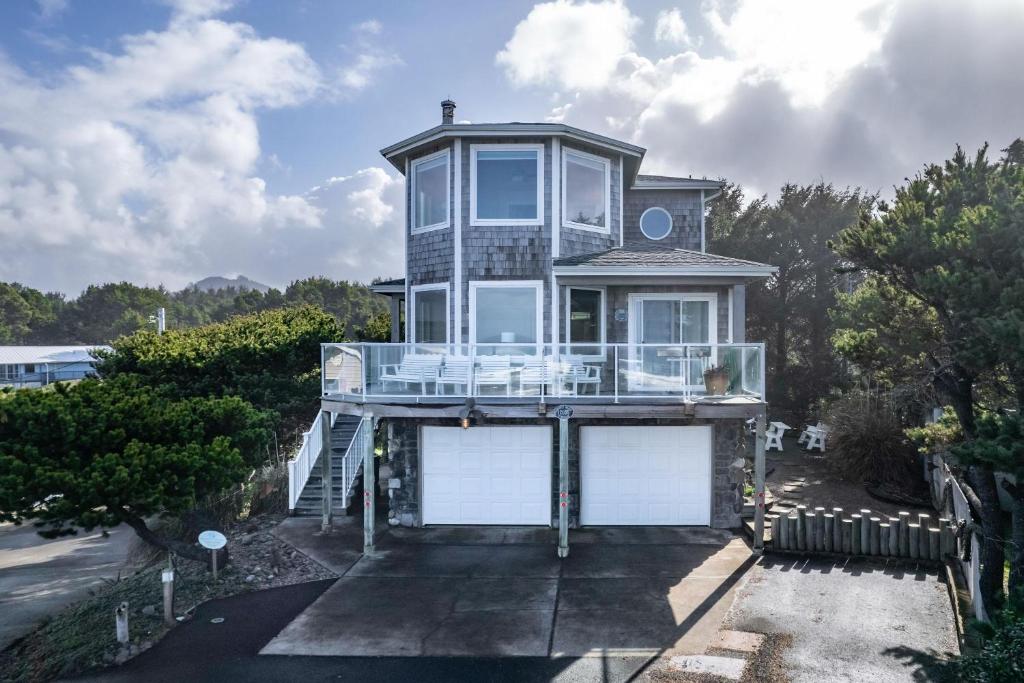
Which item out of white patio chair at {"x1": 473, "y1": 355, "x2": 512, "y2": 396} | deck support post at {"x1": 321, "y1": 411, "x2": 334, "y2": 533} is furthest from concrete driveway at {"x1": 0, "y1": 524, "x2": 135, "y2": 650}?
white patio chair at {"x1": 473, "y1": 355, "x2": 512, "y2": 396}

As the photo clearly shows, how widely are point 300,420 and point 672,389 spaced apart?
12.5 m

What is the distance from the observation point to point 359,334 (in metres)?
24.2

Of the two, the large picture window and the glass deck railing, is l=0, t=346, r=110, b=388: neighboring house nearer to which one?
the large picture window

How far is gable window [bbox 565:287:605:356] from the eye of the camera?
14.3 metres

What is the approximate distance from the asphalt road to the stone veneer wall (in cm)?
508

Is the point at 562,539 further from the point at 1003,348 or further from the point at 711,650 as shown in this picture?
the point at 1003,348

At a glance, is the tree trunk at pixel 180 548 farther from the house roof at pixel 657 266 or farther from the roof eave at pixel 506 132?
the roof eave at pixel 506 132

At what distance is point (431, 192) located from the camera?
14984mm

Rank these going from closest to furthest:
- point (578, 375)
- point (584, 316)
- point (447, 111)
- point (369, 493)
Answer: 1. point (369, 493)
2. point (578, 375)
3. point (584, 316)
4. point (447, 111)

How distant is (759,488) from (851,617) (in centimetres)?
331

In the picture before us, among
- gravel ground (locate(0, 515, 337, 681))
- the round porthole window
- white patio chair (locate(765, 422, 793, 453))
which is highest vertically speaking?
the round porthole window

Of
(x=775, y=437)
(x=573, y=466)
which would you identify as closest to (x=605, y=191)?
(x=573, y=466)

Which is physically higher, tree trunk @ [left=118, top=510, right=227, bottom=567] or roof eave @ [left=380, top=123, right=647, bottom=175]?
roof eave @ [left=380, top=123, right=647, bottom=175]

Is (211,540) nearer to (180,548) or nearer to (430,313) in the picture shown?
(180,548)
